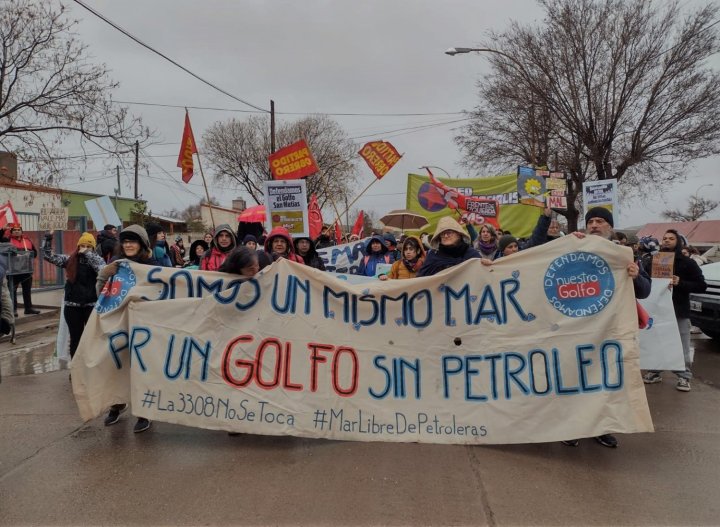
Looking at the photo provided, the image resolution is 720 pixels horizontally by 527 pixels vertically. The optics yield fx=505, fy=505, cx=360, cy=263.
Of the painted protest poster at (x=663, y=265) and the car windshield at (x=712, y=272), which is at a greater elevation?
the painted protest poster at (x=663, y=265)

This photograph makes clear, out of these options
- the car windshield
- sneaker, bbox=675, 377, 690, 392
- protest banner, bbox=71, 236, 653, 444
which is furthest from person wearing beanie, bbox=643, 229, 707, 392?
protest banner, bbox=71, 236, 653, 444

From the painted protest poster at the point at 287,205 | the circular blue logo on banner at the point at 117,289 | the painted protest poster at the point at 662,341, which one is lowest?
the painted protest poster at the point at 662,341

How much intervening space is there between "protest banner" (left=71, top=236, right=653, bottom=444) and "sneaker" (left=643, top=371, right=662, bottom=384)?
2.56 meters

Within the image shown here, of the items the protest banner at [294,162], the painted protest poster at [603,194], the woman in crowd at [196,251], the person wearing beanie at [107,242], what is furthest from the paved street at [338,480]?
the protest banner at [294,162]

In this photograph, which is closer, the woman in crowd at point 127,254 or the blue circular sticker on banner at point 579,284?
the blue circular sticker on banner at point 579,284

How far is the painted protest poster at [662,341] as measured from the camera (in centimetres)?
513

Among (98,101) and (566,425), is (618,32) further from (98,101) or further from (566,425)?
(566,425)

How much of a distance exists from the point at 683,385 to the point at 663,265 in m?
1.28

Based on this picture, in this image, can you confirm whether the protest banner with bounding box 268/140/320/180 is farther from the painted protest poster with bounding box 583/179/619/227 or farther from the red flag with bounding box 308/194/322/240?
the painted protest poster with bounding box 583/179/619/227

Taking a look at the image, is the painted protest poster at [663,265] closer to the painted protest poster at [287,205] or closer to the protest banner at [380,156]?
the painted protest poster at [287,205]

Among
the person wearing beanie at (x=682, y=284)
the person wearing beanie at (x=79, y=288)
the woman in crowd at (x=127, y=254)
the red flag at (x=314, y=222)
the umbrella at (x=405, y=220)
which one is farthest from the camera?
the umbrella at (x=405, y=220)

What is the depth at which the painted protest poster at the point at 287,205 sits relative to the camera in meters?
6.64

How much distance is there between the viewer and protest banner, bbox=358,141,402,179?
32.8 feet

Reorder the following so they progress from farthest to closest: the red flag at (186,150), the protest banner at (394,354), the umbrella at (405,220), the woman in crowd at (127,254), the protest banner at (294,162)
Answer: the umbrella at (405,220)
the red flag at (186,150)
the protest banner at (294,162)
the woman in crowd at (127,254)
the protest banner at (394,354)
